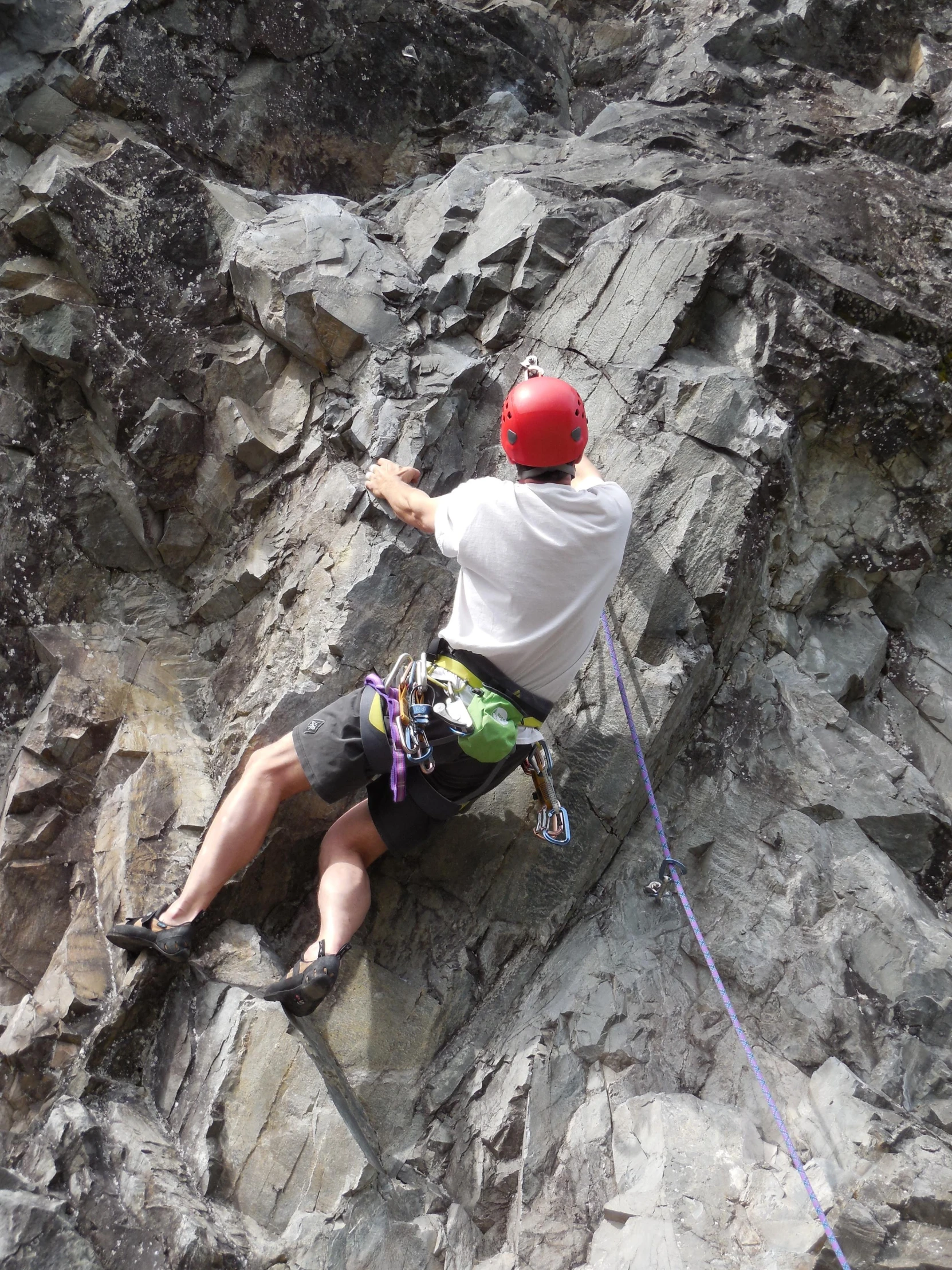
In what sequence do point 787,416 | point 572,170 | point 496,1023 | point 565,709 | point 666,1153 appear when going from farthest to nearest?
1. point 572,170
2. point 787,416
3. point 565,709
4. point 496,1023
5. point 666,1153

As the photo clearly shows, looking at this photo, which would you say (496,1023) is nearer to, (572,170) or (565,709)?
(565,709)

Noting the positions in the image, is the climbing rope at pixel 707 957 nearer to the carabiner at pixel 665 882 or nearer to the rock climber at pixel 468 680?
the carabiner at pixel 665 882

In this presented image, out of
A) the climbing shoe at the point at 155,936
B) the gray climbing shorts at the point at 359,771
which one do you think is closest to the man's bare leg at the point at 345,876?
the gray climbing shorts at the point at 359,771

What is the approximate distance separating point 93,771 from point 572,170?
5430 millimetres

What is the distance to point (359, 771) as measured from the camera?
190 inches

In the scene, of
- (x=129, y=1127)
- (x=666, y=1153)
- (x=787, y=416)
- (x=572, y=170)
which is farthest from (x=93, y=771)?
(x=572, y=170)

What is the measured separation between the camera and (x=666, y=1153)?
14.4 ft

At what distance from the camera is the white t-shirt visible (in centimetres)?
443

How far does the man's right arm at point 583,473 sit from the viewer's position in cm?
485

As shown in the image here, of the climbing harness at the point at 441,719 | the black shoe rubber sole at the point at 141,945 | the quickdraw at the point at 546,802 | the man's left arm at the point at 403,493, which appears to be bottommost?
the black shoe rubber sole at the point at 141,945

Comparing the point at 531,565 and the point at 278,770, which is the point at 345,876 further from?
the point at 531,565

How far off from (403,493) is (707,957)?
2.70m

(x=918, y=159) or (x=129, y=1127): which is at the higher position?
(x=918, y=159)

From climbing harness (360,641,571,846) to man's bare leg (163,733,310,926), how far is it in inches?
17.7
